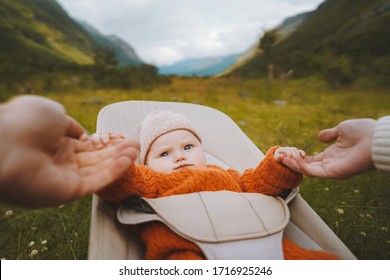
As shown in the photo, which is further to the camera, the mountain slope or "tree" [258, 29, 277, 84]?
"tree" [258, 29, 277, 84]

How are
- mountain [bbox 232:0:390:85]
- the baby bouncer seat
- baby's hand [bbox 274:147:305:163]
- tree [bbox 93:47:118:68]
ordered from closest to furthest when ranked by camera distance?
the baby bouncer seat < baby's hand [bbox 274:147:305:163] < tree [bbox 93:47:118:68] < mountain [bbox 232:0:390:85]

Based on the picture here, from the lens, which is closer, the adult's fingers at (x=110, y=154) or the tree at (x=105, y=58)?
the adult's fingers at (x=110, y=154)

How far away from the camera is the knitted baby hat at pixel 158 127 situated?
1550mm

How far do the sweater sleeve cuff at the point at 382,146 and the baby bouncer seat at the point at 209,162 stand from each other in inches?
14.8

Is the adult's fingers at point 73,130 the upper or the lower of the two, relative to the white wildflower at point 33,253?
upper

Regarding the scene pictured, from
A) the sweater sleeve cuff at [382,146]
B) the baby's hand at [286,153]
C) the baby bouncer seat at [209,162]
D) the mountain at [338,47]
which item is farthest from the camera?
the mountain at [338,47]

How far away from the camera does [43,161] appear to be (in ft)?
2.47

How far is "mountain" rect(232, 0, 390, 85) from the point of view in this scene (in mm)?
6195

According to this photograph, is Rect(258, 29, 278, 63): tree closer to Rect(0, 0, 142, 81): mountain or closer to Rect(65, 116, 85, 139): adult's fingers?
Rect(0, 0, 142, 81): mountain

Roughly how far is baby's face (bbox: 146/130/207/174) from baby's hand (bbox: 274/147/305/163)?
373mm

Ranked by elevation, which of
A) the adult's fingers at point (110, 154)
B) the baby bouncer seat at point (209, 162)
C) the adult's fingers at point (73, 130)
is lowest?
the baby bouncer seat at point (209, 162)

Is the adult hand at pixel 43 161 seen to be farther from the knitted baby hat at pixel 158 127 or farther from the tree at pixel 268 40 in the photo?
the tree at pixel 268 40

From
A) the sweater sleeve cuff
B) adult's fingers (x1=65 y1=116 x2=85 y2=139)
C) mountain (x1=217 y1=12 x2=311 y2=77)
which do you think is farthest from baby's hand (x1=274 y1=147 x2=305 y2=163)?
mountain (x1=217 y1=12 x2=311 y2=77)

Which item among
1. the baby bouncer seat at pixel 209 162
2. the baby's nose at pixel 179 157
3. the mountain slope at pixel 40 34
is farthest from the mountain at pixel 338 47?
the baby's nose at pixel 179 157
